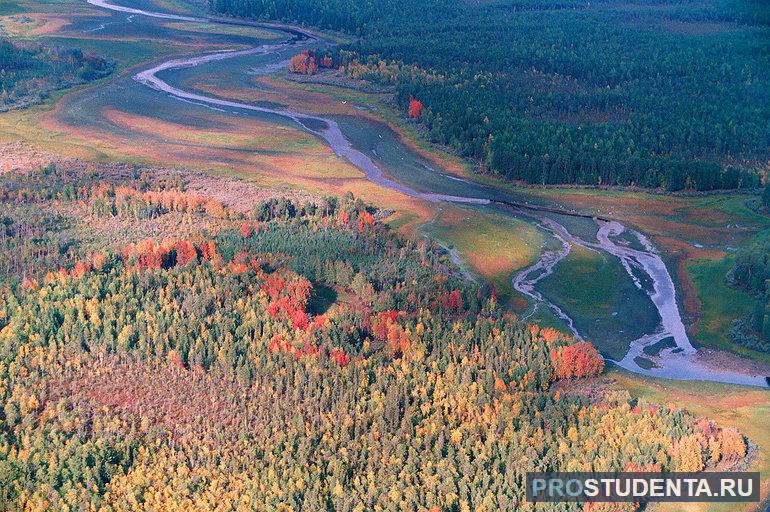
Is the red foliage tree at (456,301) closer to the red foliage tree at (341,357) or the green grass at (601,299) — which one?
the green grass at (601,299)

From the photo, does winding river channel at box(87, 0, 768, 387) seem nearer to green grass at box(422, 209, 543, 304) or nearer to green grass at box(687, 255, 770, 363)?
green grass at box(422, 209, 543, 304)

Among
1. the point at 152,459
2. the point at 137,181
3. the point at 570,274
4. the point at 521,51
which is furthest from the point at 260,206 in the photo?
the point at 521,51

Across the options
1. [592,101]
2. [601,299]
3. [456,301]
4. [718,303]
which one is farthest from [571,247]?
[592,101]

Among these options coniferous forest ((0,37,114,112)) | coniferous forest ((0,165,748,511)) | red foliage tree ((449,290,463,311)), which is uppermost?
coniferous forest ((0,37,114,112))

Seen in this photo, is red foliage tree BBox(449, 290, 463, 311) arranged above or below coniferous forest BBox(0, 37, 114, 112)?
below

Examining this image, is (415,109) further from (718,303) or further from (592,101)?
(718,303)

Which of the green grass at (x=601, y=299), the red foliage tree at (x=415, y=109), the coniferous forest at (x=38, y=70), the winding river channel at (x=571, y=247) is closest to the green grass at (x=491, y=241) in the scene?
the winding river channel at (x=571, y=247)

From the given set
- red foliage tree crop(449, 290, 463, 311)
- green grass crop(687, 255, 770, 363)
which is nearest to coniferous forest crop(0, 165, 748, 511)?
red foliage tree crop(449, 290, 463, 311)
